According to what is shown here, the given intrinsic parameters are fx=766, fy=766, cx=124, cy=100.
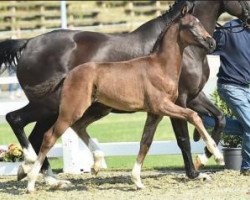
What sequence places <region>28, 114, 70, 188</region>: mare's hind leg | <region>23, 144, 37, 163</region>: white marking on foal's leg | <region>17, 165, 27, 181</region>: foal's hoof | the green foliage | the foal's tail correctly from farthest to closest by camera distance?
the green foliage < the foal's tail < <region>28, 114, 70, 188</region>: mare's hind leg < <region>17, 165, 27, 181</region>: foal's hoof < <region>23, 144, 37, 163</region>: white marking on foal's leg

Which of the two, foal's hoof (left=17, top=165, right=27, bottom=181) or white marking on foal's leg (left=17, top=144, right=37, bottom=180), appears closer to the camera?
white marking on foal's leg (left=17, top=144, right=37, bottom=180)

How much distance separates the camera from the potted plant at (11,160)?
10.5 m

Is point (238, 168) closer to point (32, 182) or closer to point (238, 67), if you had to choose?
point (238, 67)

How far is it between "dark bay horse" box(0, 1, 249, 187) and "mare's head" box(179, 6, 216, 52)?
0.71 metres

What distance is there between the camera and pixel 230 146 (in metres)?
10.2

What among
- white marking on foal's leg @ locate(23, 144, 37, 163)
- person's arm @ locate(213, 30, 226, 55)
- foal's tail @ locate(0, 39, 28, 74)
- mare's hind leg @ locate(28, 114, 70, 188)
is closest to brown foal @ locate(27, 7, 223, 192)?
white marking on foal's leg @ locate(23, 144, 37, 163)

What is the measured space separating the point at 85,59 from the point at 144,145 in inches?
58.8

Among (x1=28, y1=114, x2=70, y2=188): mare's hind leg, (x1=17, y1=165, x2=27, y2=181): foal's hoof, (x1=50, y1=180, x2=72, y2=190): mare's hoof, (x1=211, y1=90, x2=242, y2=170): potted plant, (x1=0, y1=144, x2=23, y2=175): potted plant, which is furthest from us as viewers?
(x1=0, y1=144, x2=23, y2=175): potted plant

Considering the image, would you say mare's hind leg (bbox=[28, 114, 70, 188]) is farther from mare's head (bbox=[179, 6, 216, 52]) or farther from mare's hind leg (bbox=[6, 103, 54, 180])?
mare's head (bbox=[179, 6, 216, 52])

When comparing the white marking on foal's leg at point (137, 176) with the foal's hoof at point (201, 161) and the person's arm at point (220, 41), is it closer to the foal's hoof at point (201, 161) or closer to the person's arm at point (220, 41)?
the foal's hoof at point (201, 161)

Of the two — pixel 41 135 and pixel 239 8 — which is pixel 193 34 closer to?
pixel 239 8

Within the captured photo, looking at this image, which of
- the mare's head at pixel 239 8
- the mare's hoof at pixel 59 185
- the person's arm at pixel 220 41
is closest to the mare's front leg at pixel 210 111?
the person's arm at pixel 220 41

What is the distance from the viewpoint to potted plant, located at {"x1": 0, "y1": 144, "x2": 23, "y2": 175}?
10531 mm

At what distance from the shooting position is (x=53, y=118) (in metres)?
9.41
